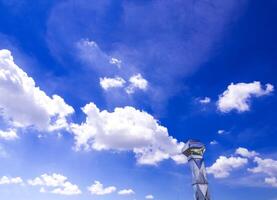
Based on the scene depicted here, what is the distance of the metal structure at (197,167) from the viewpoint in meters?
16.5

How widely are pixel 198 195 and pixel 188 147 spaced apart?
256 centimetres

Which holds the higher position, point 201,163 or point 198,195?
point 201,163

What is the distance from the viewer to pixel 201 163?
56.9ft

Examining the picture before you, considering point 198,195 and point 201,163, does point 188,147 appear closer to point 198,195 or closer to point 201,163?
point 201,163

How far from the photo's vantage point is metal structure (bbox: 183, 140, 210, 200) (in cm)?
1655

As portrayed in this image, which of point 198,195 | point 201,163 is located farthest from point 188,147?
point 198,195

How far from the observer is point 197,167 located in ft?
56.3

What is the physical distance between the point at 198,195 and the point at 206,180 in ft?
3.09

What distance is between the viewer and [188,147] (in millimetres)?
17812

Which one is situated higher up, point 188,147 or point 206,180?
point 188,147

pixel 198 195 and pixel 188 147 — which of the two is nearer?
pixel 198 195

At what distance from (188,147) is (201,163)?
3.53ft

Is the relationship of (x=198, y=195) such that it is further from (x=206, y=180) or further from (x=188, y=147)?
(x=188, y=147)

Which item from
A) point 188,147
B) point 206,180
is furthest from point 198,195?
point 188,147
